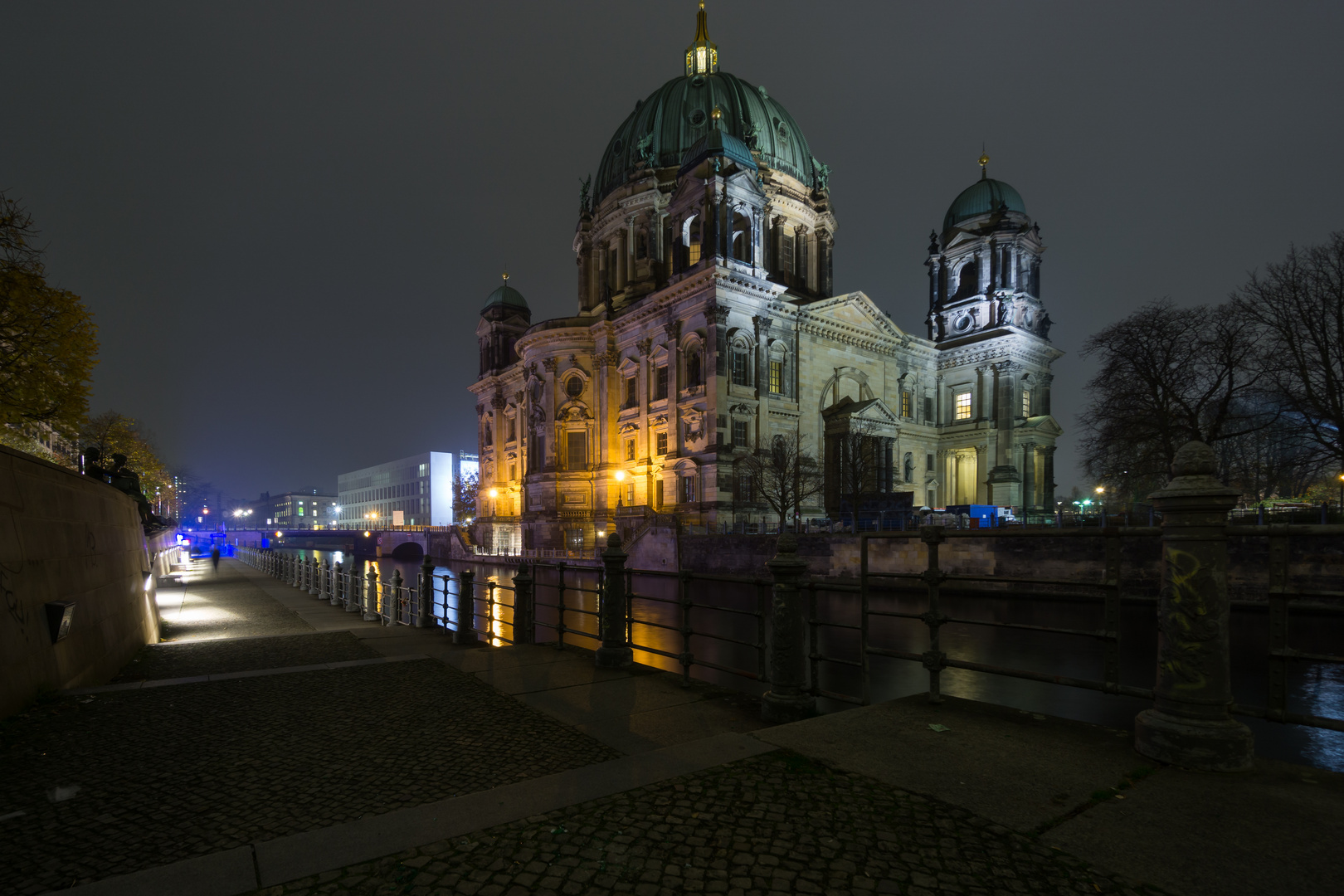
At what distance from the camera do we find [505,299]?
7462 centimetres

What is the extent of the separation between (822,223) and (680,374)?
974 inches

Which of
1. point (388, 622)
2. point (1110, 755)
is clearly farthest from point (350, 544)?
point (1110, 755)

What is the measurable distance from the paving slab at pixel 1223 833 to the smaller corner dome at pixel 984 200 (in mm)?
65530

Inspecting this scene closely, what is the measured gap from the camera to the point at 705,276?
4462 centimetres

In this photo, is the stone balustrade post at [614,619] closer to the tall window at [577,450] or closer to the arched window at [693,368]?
the arched window at [693,368]

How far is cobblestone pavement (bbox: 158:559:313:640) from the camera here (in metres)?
14.6

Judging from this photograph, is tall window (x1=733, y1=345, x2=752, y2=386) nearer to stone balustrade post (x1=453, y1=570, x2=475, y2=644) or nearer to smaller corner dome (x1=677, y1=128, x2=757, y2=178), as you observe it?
smaller corner dome (x1=677, y1=128, x2=757, y2=178)

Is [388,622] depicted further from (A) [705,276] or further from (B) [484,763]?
(A) [705,276]

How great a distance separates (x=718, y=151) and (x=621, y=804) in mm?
51232

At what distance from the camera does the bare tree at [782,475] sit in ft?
136

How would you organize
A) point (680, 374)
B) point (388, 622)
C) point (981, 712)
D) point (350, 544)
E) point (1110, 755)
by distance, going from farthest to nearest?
point (350, 544), point (680, 374), point (388, 622), point (981, 712), point (1110, 755)

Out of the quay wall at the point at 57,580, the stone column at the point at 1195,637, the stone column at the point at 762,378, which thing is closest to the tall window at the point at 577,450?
the stone column at the point at 762,378

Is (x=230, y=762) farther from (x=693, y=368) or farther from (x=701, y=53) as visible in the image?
(x=701, y=53)

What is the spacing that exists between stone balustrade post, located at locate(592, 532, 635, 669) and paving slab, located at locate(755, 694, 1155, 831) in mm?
3589
